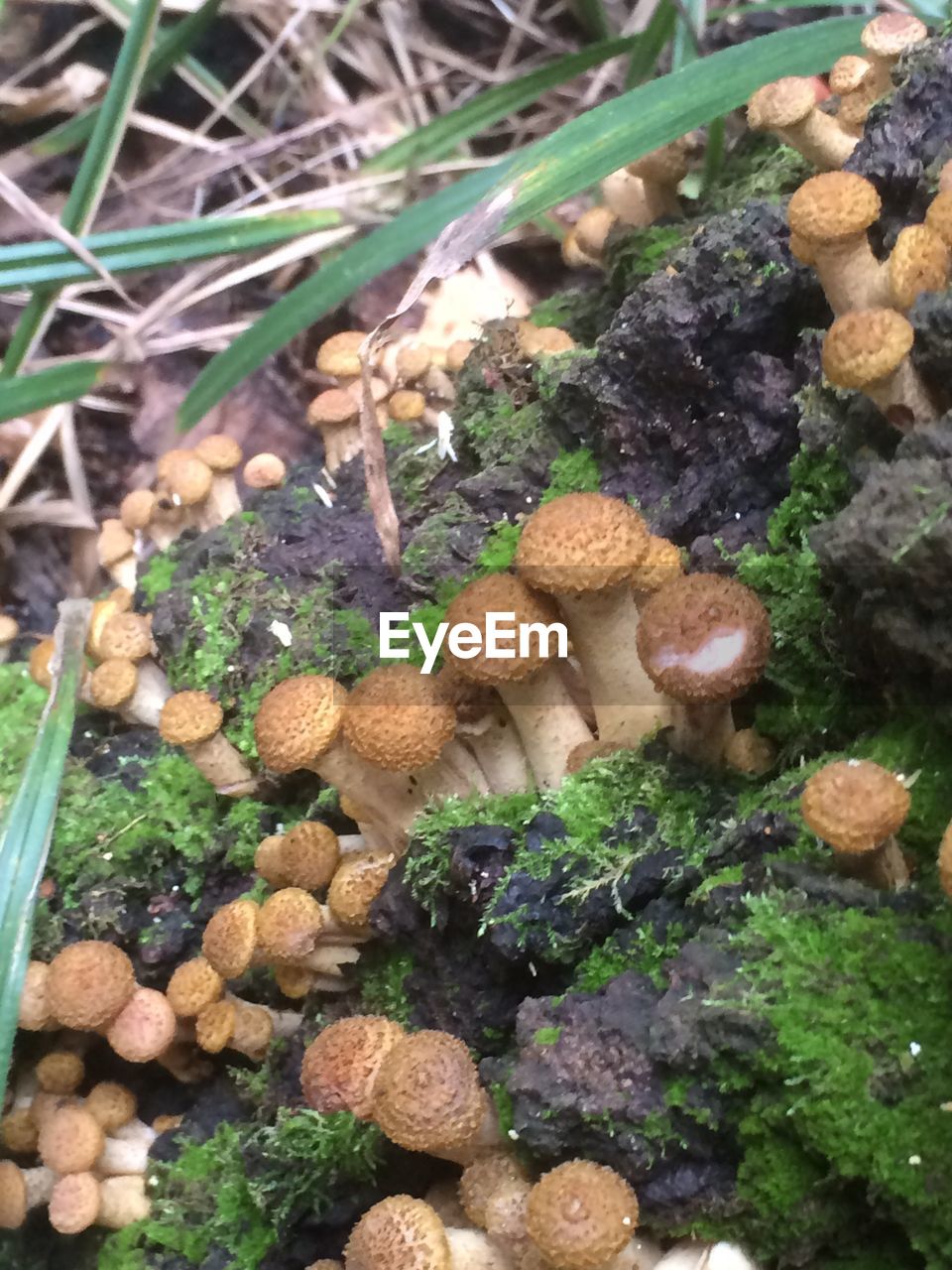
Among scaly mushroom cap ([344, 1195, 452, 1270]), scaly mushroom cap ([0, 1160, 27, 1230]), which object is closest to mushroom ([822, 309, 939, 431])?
scaly mushroom cap ([344, 1195, 452, 1270])

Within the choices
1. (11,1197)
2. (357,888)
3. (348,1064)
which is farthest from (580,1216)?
(11,1197)

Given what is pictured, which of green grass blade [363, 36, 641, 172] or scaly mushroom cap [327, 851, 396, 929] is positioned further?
green grass blade [363, 36, 641, 172]

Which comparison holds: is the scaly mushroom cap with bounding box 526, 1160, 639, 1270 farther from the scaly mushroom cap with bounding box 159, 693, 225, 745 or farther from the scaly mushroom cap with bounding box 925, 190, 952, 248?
the scaly mushroom cap with bounding box 925, 190, 952, 248

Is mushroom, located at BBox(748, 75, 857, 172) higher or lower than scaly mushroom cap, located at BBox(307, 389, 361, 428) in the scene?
higher

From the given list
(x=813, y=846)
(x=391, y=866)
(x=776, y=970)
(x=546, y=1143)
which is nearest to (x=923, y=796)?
(x=813, y=846)

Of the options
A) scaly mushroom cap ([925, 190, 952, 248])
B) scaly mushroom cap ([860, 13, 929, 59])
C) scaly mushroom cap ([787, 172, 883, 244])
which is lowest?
scaly mushroom cap ([925, 190, 952, 248])

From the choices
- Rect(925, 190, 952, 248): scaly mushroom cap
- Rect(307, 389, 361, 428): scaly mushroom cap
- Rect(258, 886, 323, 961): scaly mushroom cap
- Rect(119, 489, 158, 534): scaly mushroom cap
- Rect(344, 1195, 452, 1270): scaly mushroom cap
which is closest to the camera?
Rect(344, 1195, 452, 1270): scaly mushroom cap

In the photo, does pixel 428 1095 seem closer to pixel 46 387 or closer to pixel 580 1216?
pixel 580 1216
